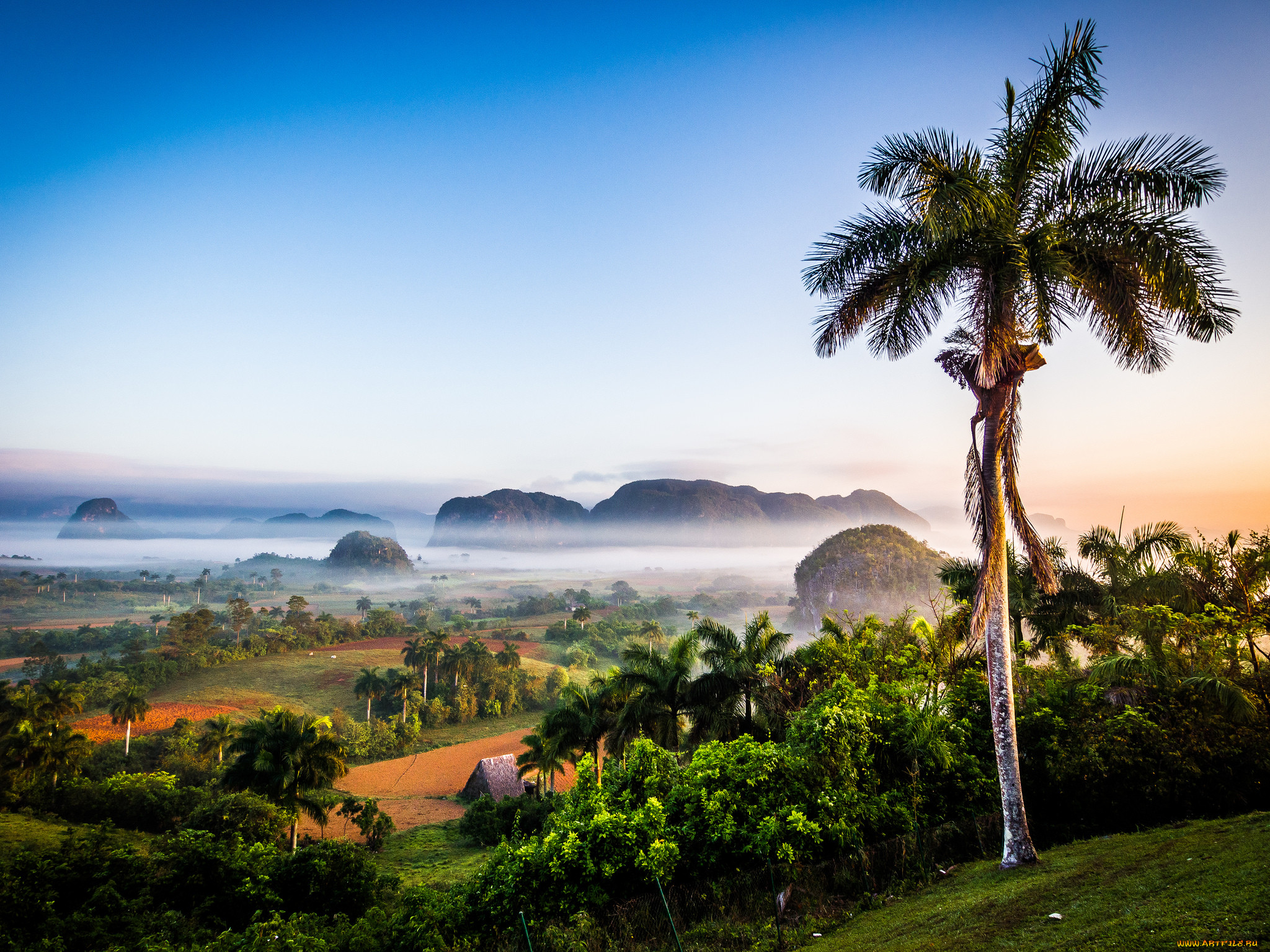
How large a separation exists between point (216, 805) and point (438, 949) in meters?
20.8

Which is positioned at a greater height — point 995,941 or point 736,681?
point 995,941

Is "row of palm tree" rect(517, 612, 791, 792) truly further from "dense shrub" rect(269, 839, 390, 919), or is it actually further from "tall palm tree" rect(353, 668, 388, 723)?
"tall palm tree" rect(353, 668, 388, 723)

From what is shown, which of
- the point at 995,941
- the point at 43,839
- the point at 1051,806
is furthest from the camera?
the point at 43,839

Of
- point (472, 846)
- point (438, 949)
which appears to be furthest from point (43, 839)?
point (438, 949)

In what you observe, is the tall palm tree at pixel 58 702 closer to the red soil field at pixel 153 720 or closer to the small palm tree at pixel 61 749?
the small palm tree at pixel 61 749

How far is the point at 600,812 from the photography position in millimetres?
12328

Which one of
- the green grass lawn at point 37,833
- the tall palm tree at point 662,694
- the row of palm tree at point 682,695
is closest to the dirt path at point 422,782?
the green grass lawn at point 37,833

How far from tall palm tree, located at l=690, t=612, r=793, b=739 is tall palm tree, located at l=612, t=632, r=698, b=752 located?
79 centimetres

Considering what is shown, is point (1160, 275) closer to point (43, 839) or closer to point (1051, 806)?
point (1051, 806)

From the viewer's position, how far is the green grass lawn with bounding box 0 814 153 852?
2483cm

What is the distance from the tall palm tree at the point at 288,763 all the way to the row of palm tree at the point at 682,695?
35.1ft

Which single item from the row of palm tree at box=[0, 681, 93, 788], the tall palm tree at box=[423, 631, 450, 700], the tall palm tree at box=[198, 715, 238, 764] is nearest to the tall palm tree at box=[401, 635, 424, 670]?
the tall palm tree at box=[423, 631, 450, 700]

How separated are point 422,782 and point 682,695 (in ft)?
112

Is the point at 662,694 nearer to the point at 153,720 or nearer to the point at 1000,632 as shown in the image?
the point at 1000,632
